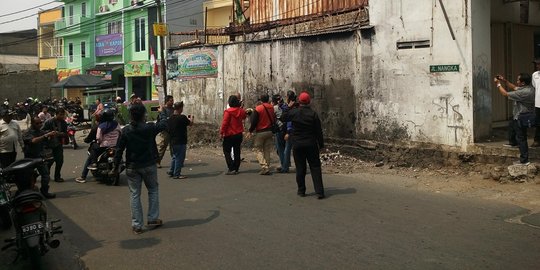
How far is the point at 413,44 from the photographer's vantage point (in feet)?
36.6

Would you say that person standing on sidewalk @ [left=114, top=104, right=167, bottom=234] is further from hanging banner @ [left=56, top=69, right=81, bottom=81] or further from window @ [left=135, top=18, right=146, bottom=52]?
hanging banner @ [left=56, top=69, right=81, bottom=81]

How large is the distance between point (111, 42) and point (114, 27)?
1.40 m

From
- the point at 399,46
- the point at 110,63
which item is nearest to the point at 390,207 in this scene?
the point at 399,46

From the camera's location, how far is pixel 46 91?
45.1 metres

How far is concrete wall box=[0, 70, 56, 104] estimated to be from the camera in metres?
45.2

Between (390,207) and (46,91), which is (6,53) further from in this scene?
(390,207)

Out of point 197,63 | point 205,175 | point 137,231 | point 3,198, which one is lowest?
point 137,231

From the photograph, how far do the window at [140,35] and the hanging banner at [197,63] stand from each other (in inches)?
811

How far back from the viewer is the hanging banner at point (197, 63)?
17516mm

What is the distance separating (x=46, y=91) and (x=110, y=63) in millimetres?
8020

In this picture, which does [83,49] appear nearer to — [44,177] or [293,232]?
[44,177]

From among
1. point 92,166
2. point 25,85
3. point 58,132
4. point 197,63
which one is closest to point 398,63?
point 92,166

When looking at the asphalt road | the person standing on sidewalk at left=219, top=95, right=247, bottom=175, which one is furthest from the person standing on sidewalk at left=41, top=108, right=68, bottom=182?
the person standing on sidewalk at left=219, top=95, right=247, bottom=175

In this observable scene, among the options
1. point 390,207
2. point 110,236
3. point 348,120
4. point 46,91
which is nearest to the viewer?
point 110,236
